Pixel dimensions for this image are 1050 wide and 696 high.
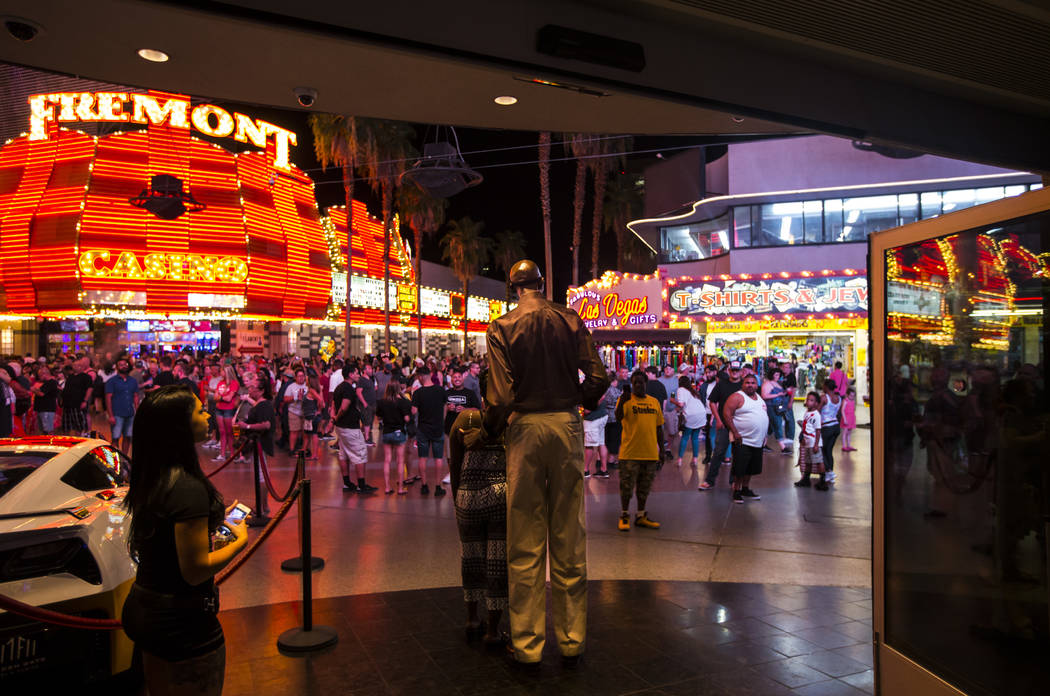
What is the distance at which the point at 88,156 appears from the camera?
29000 mm

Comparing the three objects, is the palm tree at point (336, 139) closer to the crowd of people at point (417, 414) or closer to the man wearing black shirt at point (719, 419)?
the crowd of people at point (417, 414)

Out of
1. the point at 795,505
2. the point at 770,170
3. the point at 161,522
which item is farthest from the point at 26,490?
the point at 770,170

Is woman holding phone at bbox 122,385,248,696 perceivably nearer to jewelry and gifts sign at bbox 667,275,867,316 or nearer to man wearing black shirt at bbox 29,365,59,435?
man wearing black shirt at bbox 29,365,59,435

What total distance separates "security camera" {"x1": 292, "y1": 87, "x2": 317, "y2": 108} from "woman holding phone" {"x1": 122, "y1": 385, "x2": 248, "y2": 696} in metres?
2.38

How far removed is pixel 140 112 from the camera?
29281 mm

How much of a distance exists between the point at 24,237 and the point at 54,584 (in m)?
31.4

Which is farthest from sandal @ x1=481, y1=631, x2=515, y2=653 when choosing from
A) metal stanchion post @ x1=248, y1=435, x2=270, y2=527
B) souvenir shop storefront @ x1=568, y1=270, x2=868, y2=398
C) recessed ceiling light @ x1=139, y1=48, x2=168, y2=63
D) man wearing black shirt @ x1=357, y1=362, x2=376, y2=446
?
souvenir shop storefront @ x1=568, y1=270, x2=868, y2=398

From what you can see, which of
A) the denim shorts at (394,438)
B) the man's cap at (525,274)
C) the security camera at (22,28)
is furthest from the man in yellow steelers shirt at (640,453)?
the security camera at (22,28)

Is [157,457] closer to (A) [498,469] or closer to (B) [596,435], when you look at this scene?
(A) [498,469]

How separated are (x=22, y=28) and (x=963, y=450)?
15.6 feet

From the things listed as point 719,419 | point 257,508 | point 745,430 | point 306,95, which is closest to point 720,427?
point 719,419

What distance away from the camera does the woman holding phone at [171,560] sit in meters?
2.44

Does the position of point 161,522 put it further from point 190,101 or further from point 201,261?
point 190,101

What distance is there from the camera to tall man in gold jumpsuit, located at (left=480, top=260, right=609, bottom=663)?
4.23 metres
